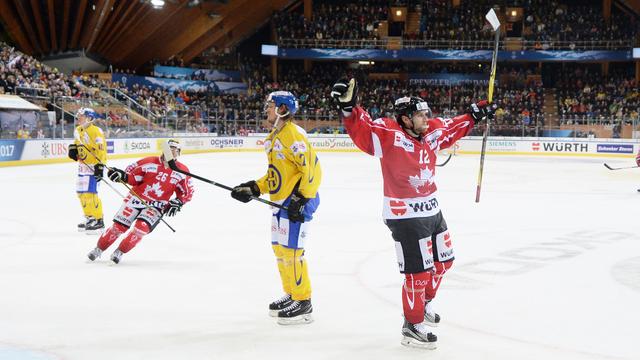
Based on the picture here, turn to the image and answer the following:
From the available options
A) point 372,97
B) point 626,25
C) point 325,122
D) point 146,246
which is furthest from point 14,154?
point 626,25

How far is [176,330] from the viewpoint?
502 cm

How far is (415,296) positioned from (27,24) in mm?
31669

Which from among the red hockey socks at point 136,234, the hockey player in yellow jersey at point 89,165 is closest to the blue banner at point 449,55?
the hockey player in yellow jersey at point 89,165

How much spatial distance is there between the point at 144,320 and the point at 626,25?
44.3m

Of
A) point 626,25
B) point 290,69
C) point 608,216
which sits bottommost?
point 608,216

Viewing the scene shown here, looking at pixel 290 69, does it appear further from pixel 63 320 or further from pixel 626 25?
pixel 63 320

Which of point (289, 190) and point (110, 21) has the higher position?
point (110, 21)

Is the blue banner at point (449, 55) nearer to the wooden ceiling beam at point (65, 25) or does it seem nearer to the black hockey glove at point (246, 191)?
the wooden ceiling beam at point (65, 25)

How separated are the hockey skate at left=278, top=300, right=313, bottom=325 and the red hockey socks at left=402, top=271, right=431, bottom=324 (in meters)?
0.86

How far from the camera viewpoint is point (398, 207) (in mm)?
4699

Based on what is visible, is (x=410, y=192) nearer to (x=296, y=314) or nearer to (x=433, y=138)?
(x=433, y=138)

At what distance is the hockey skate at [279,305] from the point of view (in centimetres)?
534

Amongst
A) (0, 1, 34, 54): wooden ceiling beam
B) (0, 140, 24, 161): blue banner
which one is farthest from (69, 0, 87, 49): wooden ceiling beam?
(0, 140, 24, 161): blue banner

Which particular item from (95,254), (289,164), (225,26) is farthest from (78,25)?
(289,164)
